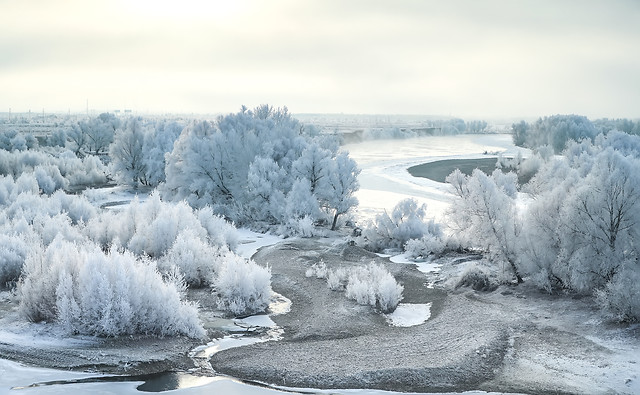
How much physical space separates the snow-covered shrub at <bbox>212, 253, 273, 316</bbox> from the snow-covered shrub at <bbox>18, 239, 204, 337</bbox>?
240cm

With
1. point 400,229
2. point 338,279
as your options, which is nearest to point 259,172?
point 400,229

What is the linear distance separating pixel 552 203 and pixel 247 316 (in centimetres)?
1082

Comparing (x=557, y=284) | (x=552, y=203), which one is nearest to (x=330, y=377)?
(x=557, y=284)

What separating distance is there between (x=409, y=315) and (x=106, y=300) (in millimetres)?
8530

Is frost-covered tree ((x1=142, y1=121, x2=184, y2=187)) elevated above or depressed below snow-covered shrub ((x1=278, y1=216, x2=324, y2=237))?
above

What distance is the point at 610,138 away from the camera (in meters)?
55.8

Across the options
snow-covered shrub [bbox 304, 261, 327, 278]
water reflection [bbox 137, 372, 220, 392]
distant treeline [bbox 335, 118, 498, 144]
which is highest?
distant treeline [bbox 335, 118, 498, 144]

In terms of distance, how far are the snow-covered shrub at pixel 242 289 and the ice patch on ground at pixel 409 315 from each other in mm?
3780

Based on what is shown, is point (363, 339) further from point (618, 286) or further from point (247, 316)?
point (618, 286)

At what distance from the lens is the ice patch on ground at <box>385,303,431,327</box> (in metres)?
16.2

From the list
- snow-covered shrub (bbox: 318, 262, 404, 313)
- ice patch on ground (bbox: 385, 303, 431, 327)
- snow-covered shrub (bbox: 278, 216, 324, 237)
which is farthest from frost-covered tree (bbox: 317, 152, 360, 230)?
ice patch on ground (bbox: 385, 303, 431, 327)

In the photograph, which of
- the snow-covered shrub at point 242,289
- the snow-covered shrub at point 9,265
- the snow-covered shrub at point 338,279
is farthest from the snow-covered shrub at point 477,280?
the snow-covered shrub at point 9,265

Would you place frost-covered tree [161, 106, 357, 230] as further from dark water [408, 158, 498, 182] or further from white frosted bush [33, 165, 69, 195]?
dark water [408, 158, 498, 182]

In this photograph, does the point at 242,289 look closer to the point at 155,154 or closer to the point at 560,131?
the point at 155,154
